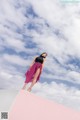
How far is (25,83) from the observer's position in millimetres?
13914

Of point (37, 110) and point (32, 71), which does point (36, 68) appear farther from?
point (37, 110)

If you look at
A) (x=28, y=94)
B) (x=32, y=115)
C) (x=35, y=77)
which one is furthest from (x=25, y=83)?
(x=32, y=115)

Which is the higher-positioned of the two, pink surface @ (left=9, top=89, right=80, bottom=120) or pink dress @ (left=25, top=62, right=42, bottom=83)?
pink dress @ (left=25, top=62, right=42, bottom=83)

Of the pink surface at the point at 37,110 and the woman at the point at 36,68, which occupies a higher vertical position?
the woman at the point at 36,68

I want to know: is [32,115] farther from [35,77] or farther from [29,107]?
[35,77]

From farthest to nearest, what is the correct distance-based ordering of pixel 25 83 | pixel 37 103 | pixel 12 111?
pixel 25 83
pixel 37 103
pixel 12 111

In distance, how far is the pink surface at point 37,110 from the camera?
10.6m

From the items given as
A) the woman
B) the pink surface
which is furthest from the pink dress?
the pink surface

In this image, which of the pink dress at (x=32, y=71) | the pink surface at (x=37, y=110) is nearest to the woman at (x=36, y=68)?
the pink dress at (x=32, y=71)

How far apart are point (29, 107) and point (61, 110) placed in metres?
1.23

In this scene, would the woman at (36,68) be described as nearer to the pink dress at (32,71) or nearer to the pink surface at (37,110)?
the pink dress at (32,71)

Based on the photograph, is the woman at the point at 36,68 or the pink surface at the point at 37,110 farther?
the woman at the point at 36,68

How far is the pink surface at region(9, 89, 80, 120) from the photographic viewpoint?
1065 centimetres

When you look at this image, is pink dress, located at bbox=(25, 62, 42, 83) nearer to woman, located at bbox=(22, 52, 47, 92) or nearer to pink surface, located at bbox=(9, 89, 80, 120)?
woman, located at bbox=(22, 52, 47, 92)
